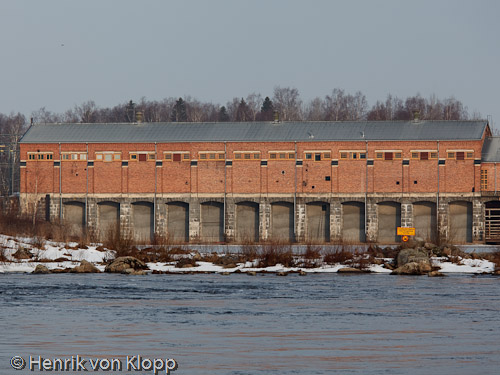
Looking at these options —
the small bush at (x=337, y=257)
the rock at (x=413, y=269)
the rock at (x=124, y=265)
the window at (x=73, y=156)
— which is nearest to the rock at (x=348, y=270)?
the rock at (x=413, y=269)

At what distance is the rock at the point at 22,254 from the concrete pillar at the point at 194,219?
26373 mm

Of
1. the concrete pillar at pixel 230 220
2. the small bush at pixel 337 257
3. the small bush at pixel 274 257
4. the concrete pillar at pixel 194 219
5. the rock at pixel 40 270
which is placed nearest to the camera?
the rock at pixel 40 270

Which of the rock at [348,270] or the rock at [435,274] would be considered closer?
the rock at [435,274]

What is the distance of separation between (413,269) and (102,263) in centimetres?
1448

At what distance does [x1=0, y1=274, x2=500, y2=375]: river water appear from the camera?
19.1 meters

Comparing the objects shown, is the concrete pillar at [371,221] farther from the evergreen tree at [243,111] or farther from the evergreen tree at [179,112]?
the evergreen tree at [179,112]

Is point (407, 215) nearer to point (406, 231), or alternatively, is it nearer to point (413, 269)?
point (406, 231)

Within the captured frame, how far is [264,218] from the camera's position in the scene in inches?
2822

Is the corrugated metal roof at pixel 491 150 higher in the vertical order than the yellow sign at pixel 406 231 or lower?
higher

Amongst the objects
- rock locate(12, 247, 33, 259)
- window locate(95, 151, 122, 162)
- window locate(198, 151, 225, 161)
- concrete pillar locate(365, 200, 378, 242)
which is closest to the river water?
rock locate(12, 247, 33, 259)

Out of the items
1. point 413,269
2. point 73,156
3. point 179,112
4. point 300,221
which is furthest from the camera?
point 179,112

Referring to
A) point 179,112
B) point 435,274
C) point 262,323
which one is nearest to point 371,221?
point 435,274

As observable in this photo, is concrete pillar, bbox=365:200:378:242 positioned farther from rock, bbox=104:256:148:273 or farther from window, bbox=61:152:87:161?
rock, bbox=104:256:148:273

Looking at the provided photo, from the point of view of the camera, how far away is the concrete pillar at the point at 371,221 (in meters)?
69.6
